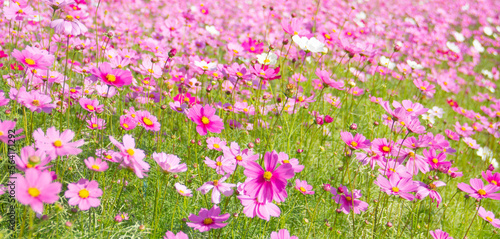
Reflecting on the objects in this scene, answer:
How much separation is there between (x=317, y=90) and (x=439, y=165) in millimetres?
1395

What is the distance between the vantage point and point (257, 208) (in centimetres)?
108

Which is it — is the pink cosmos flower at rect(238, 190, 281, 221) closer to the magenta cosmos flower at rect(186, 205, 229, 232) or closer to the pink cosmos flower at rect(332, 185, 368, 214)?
the magenta cosmos flower at rect(186, 205, 229, 232)

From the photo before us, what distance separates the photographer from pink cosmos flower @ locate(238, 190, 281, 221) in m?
1.06

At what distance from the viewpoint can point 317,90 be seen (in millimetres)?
2770

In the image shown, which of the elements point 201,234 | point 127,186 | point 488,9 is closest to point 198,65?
point 127,186

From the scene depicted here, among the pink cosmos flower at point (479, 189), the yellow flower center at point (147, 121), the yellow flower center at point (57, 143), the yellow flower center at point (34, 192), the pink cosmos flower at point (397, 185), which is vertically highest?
the yellow flower center at point (34, 192)

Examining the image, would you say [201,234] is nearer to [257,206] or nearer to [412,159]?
[257,206]

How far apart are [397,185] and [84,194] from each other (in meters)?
1.06

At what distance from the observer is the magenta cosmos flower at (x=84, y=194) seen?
3.09 ft

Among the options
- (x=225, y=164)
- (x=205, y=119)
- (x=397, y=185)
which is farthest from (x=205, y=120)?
(x=397, y=185)

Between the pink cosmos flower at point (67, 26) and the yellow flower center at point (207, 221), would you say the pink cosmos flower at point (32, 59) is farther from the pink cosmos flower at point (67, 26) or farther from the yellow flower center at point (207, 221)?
the yellow flower center at point (207, 221)

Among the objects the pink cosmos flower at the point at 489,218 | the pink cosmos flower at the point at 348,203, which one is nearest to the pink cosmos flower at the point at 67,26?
the pink cosmos flower at the point at 348,203

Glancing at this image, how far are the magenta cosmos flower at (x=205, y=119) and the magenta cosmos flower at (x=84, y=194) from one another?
43cm

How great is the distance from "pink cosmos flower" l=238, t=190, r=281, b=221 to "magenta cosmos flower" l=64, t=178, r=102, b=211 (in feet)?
1.32
